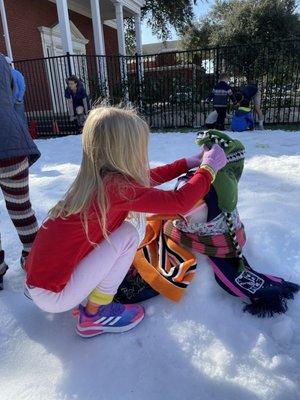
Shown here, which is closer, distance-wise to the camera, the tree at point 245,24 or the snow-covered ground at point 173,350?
the snow-covered ground at point 173,350

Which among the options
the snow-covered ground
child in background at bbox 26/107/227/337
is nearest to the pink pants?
child in background at bbox 26/107/227/337

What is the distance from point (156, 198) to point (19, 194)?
95cm

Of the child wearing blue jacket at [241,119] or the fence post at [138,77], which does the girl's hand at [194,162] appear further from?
the fence post at [138,77]

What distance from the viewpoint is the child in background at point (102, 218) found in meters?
1.65

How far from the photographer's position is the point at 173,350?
178 centimetres

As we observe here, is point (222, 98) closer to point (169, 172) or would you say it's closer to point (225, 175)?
point (169, 172)

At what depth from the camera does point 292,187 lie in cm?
373

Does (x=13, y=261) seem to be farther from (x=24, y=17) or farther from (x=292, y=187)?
(x=24, y=17)

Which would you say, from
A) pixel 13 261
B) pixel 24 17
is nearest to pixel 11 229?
pixel 13 261

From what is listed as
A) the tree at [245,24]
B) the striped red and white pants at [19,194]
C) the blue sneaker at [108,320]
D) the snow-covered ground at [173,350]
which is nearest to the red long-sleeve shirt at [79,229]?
the blue sneaker at [108,320]

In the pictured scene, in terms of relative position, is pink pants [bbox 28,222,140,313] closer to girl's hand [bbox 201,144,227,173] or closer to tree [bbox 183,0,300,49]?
girl's hand [bbox 201,144,227,173]

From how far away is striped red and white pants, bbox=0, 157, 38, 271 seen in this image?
2148 millimetres

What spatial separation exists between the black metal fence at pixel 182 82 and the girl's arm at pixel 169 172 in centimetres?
778

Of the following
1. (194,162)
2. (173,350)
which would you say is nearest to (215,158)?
(194,162)
